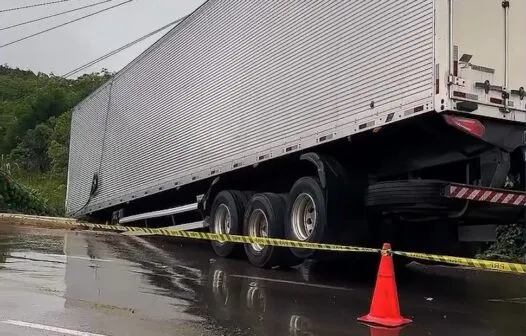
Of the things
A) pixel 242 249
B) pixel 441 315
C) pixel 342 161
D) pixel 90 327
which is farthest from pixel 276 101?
pixel 90 327

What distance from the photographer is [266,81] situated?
10.3 meters

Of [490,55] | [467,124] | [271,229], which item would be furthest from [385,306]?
[271,229]

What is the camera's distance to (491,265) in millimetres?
6281

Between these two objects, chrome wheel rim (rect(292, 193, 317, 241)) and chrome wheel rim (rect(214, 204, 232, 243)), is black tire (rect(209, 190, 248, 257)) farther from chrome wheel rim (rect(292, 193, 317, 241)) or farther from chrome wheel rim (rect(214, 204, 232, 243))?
chrome wheel rim (rect(292, 193, 317, 241))

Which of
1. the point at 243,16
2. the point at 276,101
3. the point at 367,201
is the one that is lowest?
the point at 367,201

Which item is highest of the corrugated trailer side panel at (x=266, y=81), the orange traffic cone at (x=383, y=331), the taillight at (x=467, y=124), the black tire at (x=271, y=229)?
the corrugated trailer side panel at (x=266, y=81)

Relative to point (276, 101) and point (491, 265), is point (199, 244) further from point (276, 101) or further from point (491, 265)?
point (491, 265)

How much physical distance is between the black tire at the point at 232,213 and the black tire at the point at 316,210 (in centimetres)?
172

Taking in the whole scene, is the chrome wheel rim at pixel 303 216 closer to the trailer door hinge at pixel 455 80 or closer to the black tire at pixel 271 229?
the black tire at pixel 271 229

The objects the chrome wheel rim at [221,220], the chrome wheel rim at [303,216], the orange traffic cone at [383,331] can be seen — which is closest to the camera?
the orange traffic cone at [383,331]

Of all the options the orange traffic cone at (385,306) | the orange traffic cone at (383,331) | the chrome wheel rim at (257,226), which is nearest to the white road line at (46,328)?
the orange traffic cone at (383,331)

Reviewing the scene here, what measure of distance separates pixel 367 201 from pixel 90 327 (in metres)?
4.11

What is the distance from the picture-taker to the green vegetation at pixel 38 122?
50.4m

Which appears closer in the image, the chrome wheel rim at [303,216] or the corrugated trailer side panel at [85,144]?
the chrome wheel rim at [303,216]
